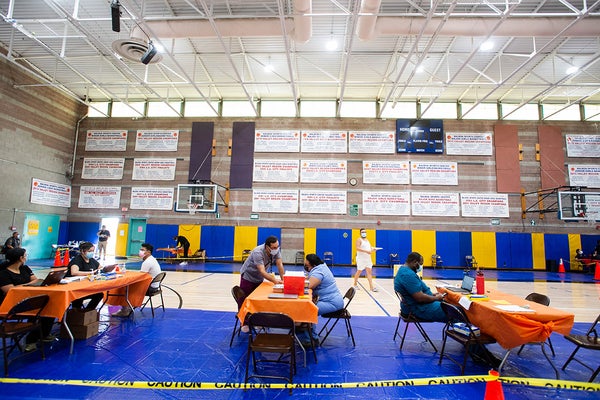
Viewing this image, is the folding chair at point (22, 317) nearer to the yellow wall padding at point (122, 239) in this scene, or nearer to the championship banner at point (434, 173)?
the yellow wall padding at point (122, 239)

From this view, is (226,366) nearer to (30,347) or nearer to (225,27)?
(30,347)

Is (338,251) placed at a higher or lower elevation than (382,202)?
lower

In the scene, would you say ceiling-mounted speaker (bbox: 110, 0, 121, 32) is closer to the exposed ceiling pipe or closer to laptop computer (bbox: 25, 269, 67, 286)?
the exposed ceiling pipe

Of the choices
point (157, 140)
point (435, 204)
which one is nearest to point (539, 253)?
point (435, 204)

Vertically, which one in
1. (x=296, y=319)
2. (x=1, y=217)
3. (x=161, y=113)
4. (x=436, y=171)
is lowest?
(x=296, y=319)

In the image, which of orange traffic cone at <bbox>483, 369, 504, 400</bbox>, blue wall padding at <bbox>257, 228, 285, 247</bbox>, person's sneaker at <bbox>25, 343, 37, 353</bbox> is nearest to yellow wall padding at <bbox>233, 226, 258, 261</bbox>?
blue wall padding at <bbox>257, 228, 285, 247</bbox>

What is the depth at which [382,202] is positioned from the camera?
543 inches

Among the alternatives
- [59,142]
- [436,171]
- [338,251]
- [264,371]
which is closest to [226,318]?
[264,371]

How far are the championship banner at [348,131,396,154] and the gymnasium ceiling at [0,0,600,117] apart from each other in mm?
1794

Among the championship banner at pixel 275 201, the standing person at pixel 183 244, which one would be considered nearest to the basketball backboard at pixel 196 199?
the standing person at pixel 183 244

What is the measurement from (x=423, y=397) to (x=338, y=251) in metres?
11.0

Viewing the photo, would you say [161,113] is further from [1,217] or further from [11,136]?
[1,217]

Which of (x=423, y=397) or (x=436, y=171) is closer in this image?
(x=423, y=397)

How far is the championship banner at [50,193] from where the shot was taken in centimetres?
1291
